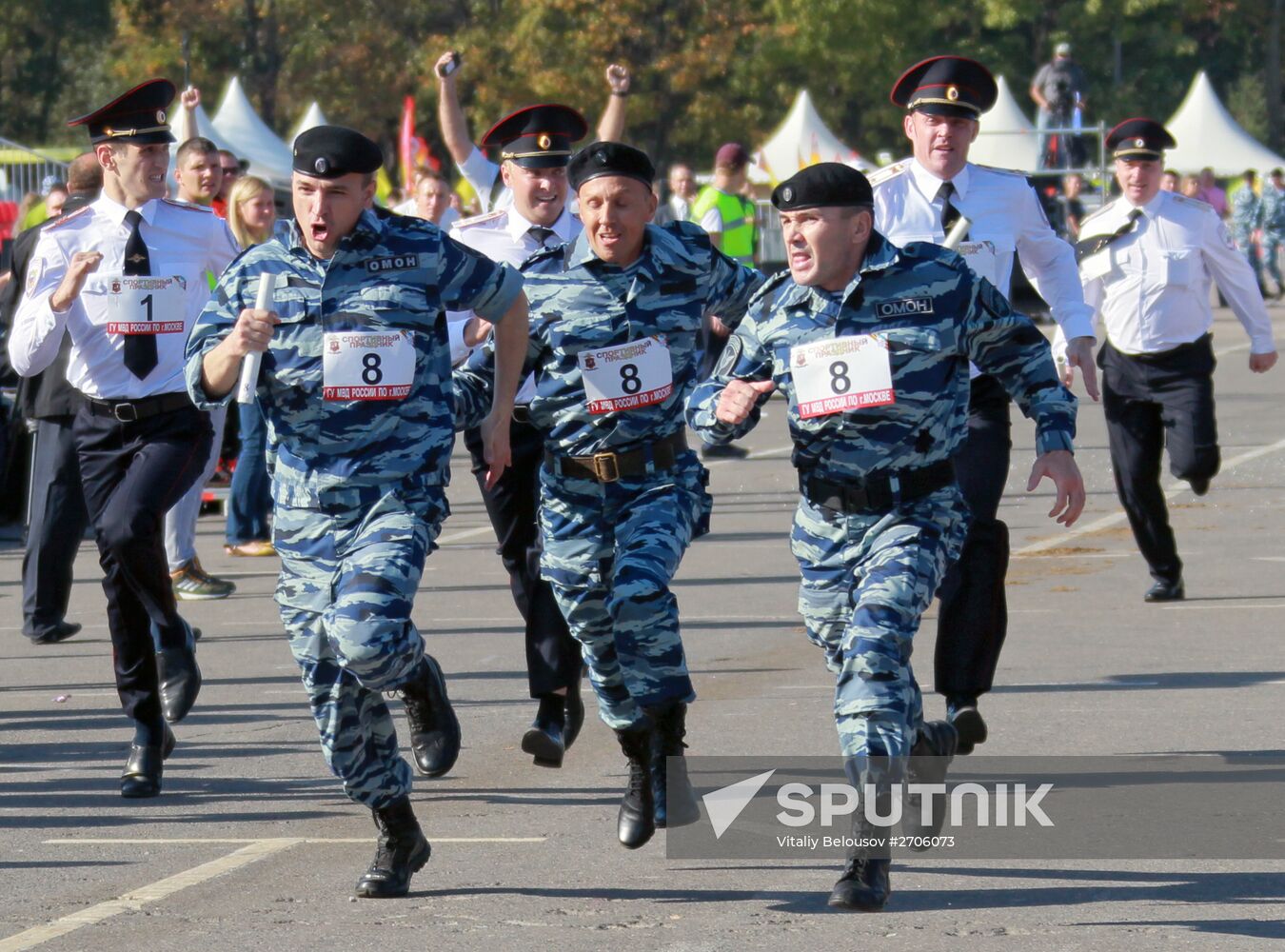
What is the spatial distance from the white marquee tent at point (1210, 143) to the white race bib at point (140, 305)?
39.2 m

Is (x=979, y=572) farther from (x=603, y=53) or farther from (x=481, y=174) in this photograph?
(x=603, y=53)

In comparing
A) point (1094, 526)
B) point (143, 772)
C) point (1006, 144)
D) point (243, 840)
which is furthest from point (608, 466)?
point (1006, 144)

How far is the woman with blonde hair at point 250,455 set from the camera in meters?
13.1

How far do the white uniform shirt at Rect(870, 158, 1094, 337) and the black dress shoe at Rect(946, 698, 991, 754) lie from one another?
58.9 inches

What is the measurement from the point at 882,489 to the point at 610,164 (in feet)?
4.42

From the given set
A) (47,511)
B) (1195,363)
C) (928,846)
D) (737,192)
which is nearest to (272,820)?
(928,846)

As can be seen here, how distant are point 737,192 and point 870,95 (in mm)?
40357

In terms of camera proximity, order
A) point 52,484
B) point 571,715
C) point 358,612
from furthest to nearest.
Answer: point 52,484, point 571,715, point 358,612

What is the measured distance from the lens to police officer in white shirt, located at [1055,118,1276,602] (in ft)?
36.6

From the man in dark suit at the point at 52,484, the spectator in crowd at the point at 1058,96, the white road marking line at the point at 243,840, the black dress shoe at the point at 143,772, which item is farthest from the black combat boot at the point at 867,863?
the spectator in crowd at the point at 1058,96

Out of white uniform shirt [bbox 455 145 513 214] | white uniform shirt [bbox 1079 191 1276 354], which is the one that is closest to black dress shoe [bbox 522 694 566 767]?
white uniform shirt [bbox 455 145 513 214]

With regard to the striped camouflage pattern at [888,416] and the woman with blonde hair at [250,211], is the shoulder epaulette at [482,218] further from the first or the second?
the woman with blonde hair at [250,211]

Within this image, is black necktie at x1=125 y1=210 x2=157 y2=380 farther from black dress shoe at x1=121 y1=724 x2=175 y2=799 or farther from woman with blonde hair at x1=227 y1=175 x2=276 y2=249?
woman with blonde hair at x1=227 y1=175 x2=276 y2=249

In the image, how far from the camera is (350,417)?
→ 20.1 feet
